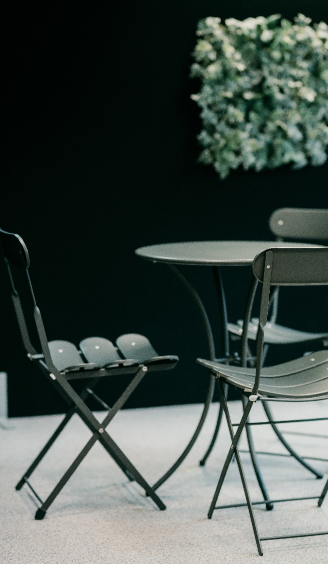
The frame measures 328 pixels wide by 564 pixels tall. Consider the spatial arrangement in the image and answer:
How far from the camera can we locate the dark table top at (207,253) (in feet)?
9.39

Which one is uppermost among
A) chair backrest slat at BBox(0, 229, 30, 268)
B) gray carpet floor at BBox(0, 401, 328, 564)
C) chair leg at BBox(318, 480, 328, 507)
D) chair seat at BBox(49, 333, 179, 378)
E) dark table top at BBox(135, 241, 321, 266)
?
chair backrest slat at BBox(0, 229, 30, 268)

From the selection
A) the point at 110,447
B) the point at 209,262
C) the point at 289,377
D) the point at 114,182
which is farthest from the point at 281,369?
the point at 114,182

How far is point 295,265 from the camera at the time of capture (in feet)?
8.22

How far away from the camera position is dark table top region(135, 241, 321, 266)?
2861 mm

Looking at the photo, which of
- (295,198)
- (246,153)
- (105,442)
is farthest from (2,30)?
(105,442)

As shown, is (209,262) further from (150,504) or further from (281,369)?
(150,504)

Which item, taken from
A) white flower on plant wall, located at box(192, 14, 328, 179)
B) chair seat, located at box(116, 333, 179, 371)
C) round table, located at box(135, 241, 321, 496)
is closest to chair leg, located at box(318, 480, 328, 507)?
round table, located at box(135, 241, 321, 496)

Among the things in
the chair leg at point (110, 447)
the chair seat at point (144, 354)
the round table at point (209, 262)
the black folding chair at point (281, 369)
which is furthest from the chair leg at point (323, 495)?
the chair seat at point (144, 354)

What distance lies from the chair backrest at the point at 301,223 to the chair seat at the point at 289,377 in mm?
1200

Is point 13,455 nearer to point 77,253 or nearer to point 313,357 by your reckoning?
point 77,253

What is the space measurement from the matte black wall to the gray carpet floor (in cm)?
58

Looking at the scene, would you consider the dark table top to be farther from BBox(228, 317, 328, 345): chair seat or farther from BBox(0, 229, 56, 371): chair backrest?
BBox(0, 229, 56, 371): chair backrest

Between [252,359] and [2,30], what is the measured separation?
235 cm

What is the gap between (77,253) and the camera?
171 inches
